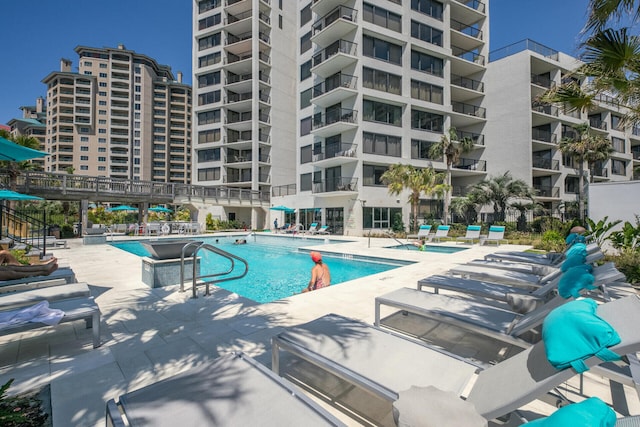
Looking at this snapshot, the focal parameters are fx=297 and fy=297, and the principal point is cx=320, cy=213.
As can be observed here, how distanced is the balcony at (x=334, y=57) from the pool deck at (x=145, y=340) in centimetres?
2281

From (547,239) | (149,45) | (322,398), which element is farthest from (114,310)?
(149,45)

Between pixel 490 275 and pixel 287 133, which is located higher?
pixel 287 133

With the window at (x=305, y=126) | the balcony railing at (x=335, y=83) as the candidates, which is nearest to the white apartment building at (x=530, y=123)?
the balcony railing at (x=335, y=83)

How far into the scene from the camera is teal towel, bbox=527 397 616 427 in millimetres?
973

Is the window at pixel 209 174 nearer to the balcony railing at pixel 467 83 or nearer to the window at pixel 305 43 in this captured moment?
the window at pixel 305 43

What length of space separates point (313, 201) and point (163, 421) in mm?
27735

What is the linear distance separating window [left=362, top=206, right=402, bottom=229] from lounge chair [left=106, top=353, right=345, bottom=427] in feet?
76.6

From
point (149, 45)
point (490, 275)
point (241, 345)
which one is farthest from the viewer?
point (149, 45)

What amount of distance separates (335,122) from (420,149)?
847 centimetres

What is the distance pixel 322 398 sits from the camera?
8.96ft

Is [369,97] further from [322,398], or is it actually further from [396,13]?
[322,398]

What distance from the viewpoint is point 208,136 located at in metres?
37.8

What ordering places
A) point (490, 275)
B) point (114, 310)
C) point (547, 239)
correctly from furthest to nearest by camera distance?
1. point (547, 239)
2. point (490, 275)
3. point (114, 310)

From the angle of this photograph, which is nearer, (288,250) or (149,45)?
(288,250)
